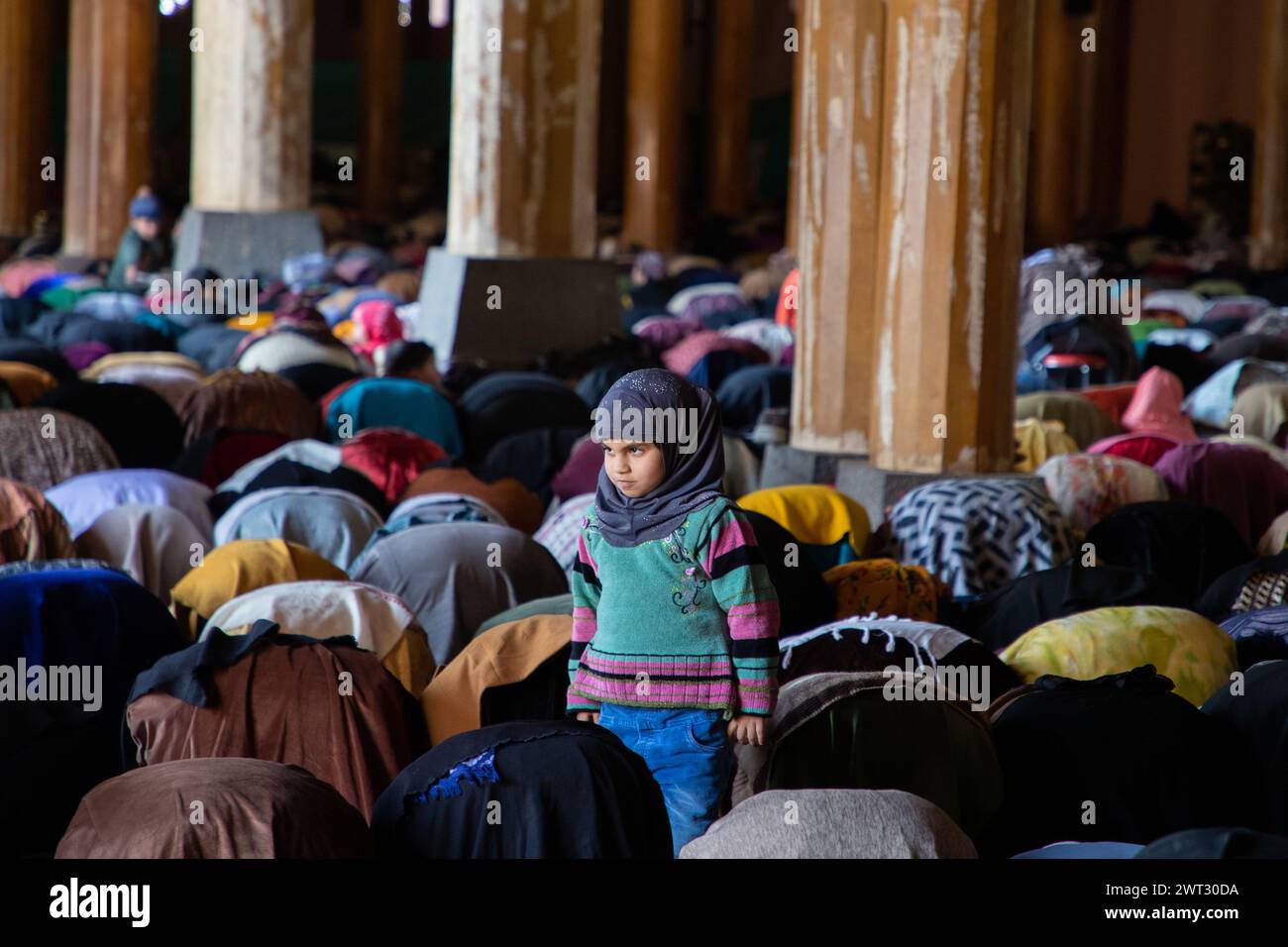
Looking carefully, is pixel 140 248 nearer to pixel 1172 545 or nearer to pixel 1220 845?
pixel 1172 545

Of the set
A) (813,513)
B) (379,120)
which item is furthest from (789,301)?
(379,120)

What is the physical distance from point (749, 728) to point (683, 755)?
125 millimetres

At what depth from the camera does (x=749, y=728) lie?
3168mm

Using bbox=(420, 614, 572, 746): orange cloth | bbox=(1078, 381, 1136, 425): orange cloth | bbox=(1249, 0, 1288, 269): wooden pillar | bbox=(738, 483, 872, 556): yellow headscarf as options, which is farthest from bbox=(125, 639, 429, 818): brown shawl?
bbox=(1249, 0, 1288, 269): wooden pillar

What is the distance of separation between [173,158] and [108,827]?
20395 mm

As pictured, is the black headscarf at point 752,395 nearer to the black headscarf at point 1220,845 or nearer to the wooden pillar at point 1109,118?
the black headscarf at point 1220,845

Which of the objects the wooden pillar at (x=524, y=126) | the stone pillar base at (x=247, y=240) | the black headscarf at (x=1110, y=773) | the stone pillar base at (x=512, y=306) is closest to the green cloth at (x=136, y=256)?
the stone pillar base at (x=247, y=240)

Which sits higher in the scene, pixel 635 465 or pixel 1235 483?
pixel 635 465

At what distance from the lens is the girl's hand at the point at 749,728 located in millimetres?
3160

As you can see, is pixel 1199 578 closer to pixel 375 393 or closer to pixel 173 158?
pixel 375 393

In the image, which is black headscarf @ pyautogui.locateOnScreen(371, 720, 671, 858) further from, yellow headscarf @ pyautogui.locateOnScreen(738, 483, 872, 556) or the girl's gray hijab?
yellow headscarf @ pyautogui.locateOnScreen(738, 483, 872, 556)

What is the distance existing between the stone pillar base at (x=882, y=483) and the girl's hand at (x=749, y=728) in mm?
2925

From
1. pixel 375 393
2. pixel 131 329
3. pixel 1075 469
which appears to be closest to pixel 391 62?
pixel 131 329

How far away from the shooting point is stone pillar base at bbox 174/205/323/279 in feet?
41.4
